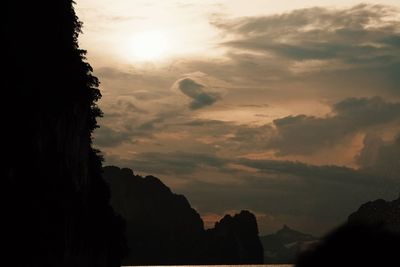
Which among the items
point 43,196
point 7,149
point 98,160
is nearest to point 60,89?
point 43,196

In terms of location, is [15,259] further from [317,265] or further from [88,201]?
[317,265]

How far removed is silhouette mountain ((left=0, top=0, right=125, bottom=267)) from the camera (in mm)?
54656

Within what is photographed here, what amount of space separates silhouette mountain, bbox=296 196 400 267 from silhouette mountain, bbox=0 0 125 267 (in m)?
51.3

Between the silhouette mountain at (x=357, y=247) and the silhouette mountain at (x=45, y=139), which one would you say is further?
the silhouette mountain at (x=45, y=139)

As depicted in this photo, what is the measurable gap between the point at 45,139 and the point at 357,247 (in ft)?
206

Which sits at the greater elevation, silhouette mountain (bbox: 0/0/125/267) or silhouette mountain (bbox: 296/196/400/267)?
silhouette mountain (bbox: 0/0/125/267)

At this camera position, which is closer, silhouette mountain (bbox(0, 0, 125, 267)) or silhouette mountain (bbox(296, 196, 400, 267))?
silhouette mountain (bbox(296, 196, 400, 267))

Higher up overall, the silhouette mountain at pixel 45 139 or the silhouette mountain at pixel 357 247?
the silhouette mountain at pixel 45 139

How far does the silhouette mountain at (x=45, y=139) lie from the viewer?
54656mm

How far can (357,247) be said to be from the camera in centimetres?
266

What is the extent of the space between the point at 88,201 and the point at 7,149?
3397 centimetres

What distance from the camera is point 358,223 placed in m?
2.80

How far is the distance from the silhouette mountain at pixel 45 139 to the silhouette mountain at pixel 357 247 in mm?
51319

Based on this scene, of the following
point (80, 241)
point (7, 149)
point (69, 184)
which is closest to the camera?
point (7, 149)
